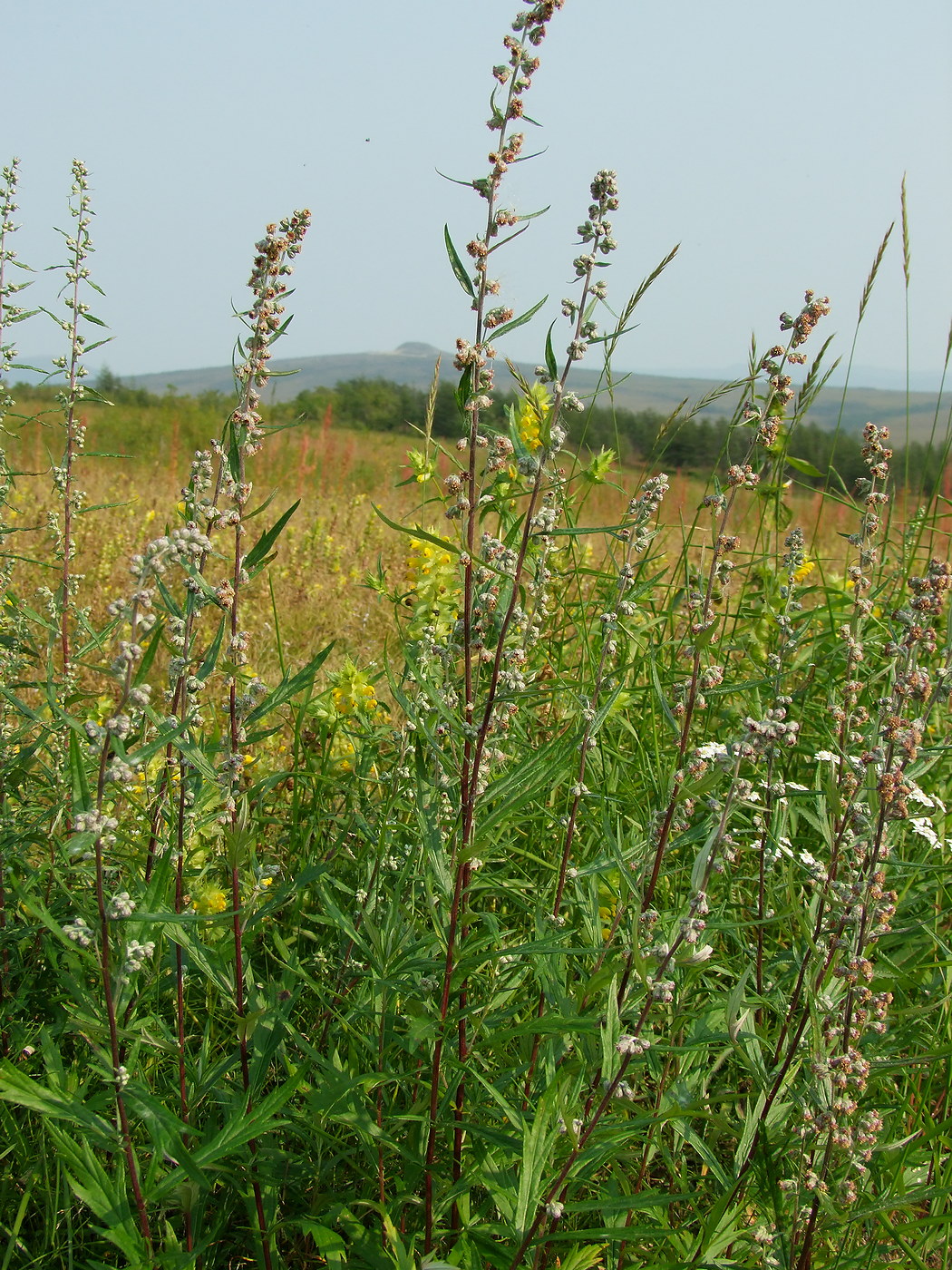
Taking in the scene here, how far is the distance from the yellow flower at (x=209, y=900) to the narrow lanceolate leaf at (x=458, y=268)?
5.00 ft

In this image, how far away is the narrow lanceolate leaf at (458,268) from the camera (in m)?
1.30

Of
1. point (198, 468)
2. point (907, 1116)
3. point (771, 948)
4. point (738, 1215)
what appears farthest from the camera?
point (771, 948)

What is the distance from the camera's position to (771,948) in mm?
2479

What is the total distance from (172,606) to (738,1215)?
146 centimetres

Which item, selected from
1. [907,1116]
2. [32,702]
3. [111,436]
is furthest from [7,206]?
[111,436]

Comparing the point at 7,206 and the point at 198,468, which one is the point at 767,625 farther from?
the point at 7,206

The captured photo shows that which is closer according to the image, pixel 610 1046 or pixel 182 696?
pixel 610 1046

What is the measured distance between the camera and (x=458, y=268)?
1342mm

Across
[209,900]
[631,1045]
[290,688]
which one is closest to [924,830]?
[631,1045]

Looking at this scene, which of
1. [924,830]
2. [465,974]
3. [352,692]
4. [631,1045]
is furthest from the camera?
[352,692]

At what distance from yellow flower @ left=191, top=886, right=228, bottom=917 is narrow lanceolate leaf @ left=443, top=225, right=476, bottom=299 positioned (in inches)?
59.9

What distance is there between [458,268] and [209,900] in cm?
157

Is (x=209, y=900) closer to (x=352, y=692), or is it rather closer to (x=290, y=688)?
(x=352, y=692)

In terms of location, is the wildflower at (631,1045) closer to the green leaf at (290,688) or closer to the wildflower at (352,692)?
the green leaf at (290,688)
